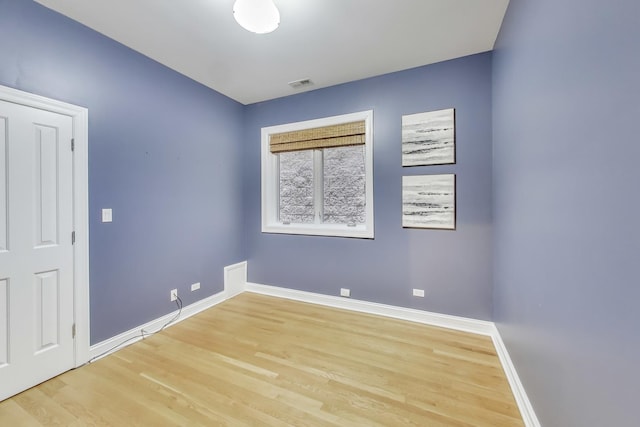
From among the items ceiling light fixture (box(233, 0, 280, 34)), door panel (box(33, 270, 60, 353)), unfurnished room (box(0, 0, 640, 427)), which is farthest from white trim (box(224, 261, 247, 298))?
ceiling light fixture (box(233, 0, 280, 34))

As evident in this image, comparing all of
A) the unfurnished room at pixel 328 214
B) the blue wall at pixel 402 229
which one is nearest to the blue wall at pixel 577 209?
the unfurnished room at pixel 328 214

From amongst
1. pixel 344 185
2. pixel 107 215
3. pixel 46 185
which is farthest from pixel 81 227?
pixel 344 185

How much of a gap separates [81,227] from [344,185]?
8.61 ft

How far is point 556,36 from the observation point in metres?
1.16

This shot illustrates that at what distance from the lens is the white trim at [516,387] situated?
143 centimetres

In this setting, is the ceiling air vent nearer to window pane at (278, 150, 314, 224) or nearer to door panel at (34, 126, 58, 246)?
window pane at (278, 150, 314, 224)

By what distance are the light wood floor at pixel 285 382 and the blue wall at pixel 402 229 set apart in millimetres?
457

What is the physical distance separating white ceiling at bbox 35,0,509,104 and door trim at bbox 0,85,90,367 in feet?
2.73

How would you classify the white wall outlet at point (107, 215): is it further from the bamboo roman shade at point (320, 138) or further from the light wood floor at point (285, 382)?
the bamboo roman shade at point (320, 138)

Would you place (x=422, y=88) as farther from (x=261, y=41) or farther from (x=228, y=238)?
(x=228, y=238)

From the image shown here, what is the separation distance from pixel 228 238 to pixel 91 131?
6.12 ft

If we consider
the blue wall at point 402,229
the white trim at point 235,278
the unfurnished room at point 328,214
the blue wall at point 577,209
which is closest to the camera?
the blue wall at point 577,209

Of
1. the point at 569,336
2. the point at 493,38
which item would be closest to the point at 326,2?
the point at 493,38

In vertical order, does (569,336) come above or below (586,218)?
below
